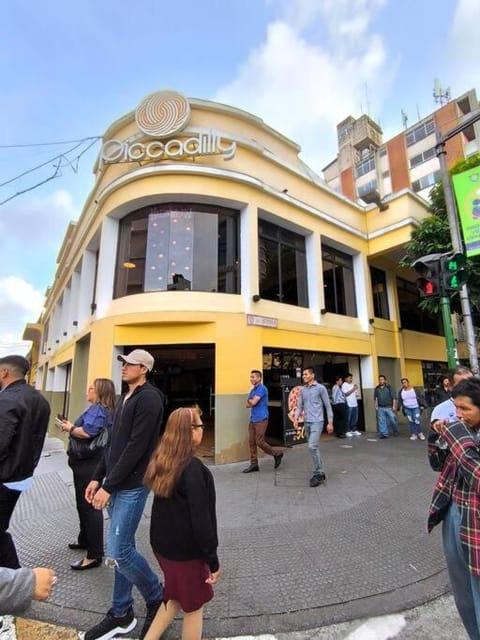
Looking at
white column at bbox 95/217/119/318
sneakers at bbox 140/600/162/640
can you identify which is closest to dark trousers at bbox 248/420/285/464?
sneakers at bbox 140/600/162/640

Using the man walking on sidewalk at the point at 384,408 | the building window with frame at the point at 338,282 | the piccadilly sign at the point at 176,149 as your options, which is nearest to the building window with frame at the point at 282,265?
the building window with frame at the point at 338,282

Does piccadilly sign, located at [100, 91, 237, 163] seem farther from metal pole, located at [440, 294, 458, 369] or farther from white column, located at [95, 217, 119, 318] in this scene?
metal pole, located at [440, 294, 458, 369]

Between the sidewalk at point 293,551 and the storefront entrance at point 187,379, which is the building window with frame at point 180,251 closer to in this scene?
the storefront entrance at point 187,379

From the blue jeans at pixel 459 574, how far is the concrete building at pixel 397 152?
28975mm

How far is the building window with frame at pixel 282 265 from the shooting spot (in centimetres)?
983

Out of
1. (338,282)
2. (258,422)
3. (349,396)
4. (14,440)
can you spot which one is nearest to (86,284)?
(258,422)

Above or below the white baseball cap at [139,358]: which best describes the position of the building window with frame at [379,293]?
above

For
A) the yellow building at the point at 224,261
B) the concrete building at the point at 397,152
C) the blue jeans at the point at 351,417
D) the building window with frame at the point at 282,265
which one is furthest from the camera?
the concrete building at the point at 397,152

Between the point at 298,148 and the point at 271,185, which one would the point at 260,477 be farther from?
the point at 298,148

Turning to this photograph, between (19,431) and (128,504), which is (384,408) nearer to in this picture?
(128,504)

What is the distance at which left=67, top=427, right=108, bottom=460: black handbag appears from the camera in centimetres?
345

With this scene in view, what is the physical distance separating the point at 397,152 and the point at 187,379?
34.0m

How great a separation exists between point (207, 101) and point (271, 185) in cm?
282

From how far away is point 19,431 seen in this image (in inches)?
109
